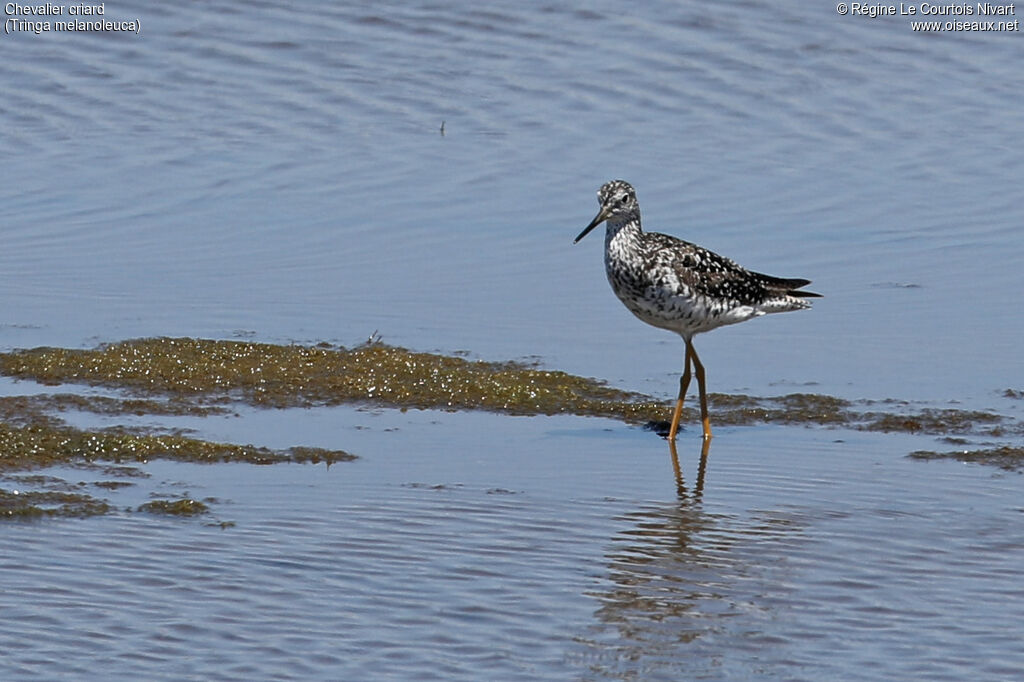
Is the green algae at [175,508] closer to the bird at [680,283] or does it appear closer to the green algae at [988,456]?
the bird at [680,283]

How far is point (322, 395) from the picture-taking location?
10.5 metres

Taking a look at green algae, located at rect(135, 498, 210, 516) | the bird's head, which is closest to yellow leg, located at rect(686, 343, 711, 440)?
the bird's head

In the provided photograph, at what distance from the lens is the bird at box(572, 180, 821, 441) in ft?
34.9

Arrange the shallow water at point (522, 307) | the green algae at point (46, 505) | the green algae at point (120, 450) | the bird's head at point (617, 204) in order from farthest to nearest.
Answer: the bird's head at point (617, 204) → the green algae at point (120, 450) → the green algae at point (46, 505) → the shallow water at point (522, 307)

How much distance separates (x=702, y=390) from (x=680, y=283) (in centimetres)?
63

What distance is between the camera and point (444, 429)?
992 centimetres

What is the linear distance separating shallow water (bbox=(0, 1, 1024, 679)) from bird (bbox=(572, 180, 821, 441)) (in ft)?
1.45

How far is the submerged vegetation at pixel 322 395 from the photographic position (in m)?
9.52

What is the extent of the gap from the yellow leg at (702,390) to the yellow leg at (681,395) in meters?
0.03

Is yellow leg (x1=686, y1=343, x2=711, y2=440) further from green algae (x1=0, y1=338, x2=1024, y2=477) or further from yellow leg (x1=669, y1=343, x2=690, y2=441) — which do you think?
green algae (x1=0, y1=338, x2=1024, y2=477)

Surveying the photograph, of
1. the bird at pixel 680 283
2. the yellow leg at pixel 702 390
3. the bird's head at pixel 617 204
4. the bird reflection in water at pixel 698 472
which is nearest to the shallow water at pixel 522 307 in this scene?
the bird reflection in water at pixel 698 472

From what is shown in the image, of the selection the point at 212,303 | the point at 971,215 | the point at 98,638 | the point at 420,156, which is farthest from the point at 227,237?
the point at 98,638

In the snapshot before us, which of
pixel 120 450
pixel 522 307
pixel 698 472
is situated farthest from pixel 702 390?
pixel 120 450

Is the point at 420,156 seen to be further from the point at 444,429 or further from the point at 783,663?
the point at 783,663
